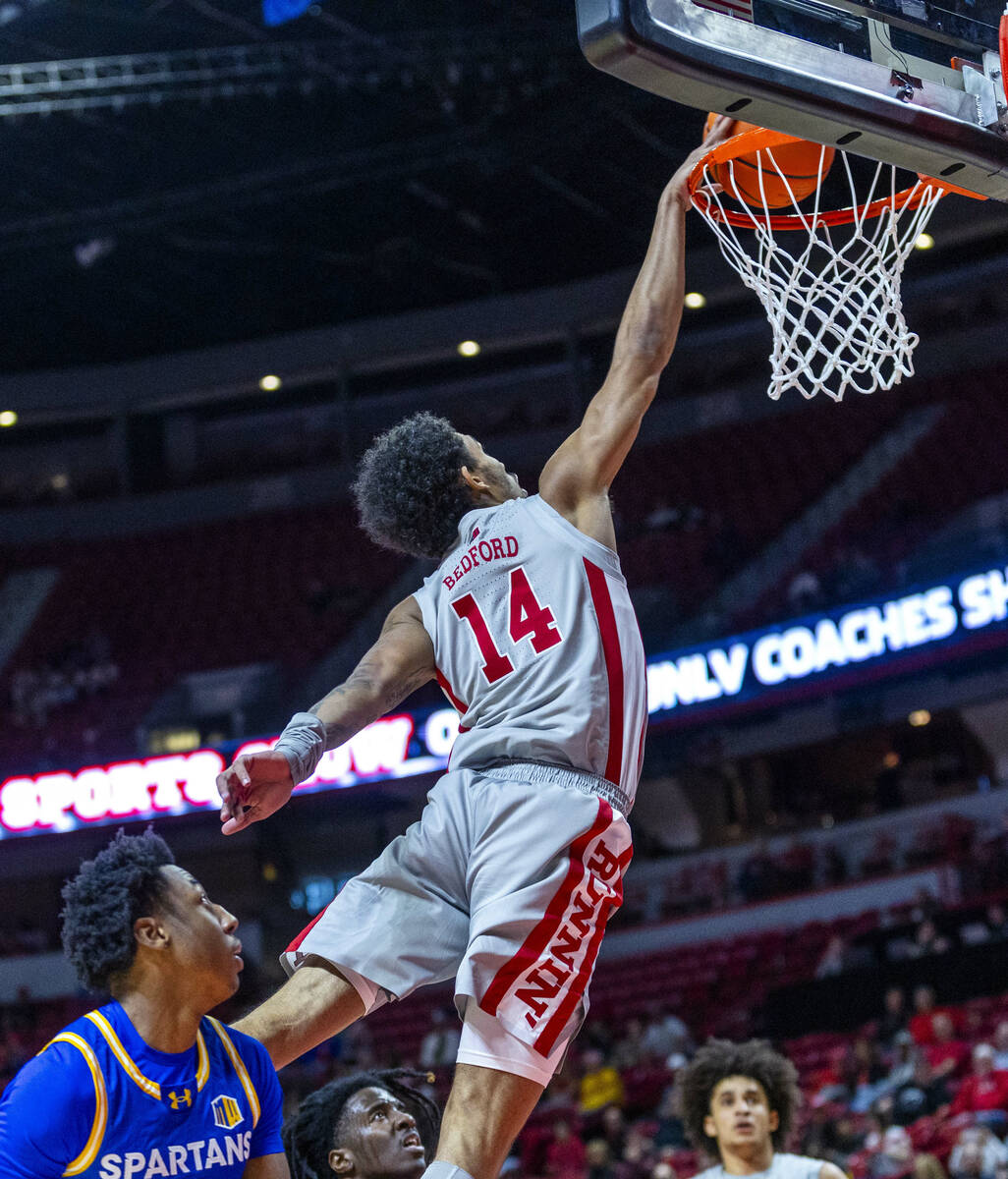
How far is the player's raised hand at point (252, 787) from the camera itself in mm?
2771

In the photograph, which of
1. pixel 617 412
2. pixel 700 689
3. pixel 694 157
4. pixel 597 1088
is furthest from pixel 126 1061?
pixel 700 689

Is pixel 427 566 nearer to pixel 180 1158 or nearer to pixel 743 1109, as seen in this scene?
pixel 743 1109

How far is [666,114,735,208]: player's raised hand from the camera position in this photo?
136 inches

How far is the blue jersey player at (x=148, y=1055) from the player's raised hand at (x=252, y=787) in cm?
24

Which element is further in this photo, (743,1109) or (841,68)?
(743,1109)

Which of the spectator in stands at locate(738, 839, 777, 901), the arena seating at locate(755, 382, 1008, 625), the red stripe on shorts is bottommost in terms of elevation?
the red stripe on shorts

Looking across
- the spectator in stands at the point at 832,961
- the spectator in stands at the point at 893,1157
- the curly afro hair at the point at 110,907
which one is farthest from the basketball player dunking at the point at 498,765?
the spectator in stands at the point at 832,961

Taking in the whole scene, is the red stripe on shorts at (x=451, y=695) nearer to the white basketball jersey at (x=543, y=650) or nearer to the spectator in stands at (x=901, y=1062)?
the white basketball jersey at (x=543, y=650)

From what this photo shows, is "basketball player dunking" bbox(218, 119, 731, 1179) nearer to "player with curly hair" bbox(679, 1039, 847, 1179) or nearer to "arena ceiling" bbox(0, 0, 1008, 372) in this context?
"player with curly hair" bbox(679, 1039, 847, 1179)

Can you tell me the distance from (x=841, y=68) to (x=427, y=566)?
51.1 ft

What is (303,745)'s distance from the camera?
9.63ft

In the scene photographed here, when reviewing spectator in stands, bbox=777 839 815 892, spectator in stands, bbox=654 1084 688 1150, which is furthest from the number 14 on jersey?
spectator in stands, bbox=777 839 815 892

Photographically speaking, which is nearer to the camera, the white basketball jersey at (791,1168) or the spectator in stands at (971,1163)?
the white basketball jersey at (791,1168)

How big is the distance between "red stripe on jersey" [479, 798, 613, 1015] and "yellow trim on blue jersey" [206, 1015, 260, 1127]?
56 centimetres
